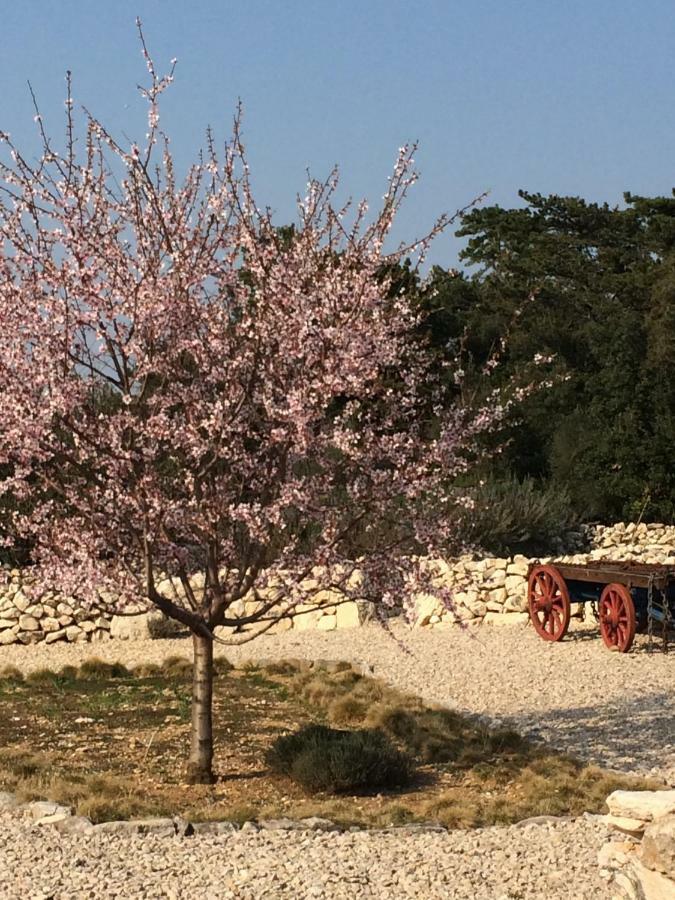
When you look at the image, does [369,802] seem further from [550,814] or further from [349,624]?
[349,624]

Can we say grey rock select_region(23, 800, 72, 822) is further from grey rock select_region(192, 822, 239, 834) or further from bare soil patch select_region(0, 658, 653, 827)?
grey rock select_region(192, 822, 239, 834)

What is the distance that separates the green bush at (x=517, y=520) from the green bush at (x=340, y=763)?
1041 centimetres

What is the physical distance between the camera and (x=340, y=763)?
8453mm

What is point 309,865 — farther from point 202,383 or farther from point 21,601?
point 21,601

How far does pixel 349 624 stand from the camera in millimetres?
17359

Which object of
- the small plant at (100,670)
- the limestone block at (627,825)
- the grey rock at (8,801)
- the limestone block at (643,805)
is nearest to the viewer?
the limestone block at (643,805)

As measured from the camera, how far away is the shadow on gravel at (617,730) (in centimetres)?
938

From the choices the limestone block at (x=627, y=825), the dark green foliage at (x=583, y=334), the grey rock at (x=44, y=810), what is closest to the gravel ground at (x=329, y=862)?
the grey rock at (x=44, y=810)

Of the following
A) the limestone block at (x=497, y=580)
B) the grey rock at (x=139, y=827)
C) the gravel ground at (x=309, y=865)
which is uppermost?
the limestone block at (x=497, y=580)

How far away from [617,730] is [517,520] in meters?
11.1

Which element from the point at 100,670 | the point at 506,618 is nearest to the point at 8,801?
the point at 100,670

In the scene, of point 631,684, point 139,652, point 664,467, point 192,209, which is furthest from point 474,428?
point 664,467

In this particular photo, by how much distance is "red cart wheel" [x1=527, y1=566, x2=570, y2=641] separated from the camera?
15148mm

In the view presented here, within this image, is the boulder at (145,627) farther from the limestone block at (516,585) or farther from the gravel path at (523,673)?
the limestone block at (516,585)
